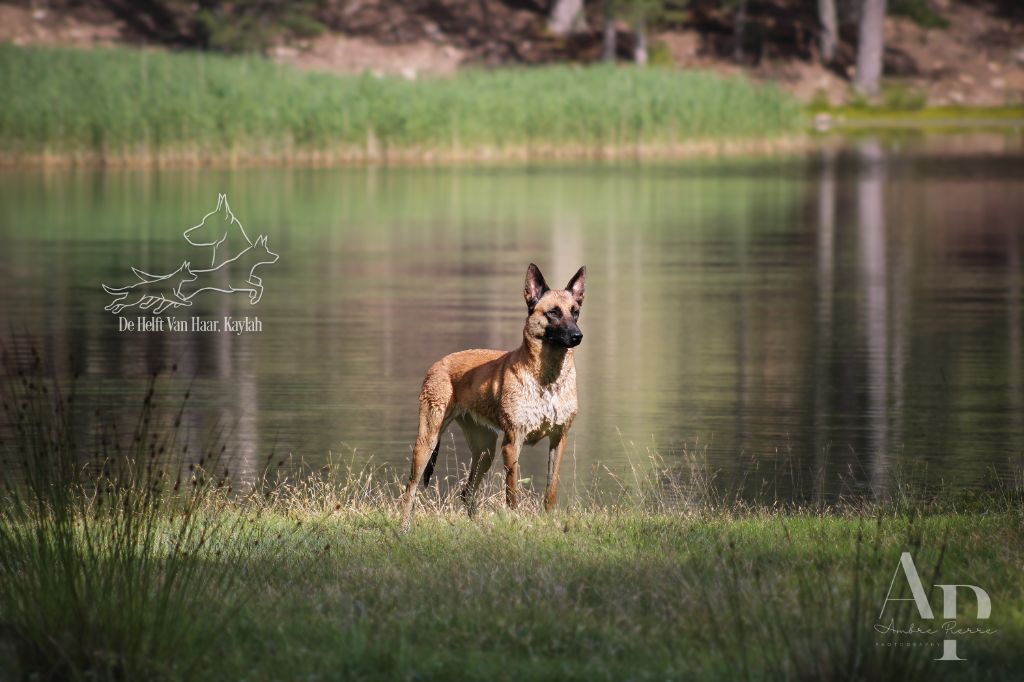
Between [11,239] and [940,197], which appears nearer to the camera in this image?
[11,239]

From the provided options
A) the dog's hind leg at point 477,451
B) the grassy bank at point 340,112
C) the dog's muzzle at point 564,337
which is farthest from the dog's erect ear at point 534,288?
the grassy bank at point 340,112

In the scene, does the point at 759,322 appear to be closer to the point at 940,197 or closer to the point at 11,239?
the point at 11,239

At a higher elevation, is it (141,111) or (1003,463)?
(141,111)

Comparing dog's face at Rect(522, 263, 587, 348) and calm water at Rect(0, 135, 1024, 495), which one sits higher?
dog's face at Rect(522, 263, 587, 348)

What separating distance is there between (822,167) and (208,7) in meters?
31.1

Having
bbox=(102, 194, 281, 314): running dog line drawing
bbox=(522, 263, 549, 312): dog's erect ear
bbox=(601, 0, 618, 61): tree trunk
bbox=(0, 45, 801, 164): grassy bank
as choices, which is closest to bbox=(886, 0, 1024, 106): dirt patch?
bbox=(601, 0, 618, 61): tree trunk

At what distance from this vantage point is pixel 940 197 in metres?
41.4

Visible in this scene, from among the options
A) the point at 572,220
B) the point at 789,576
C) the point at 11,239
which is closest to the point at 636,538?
the point at 789,576

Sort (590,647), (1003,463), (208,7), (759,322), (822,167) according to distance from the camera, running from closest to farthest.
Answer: (590,647) < (1003,463) < (759,322) < (822,167) < (208,7)

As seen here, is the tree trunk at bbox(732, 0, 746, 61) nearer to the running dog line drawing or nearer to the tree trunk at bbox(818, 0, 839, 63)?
the tree trunk at bbox(818, 0, 839, 63)

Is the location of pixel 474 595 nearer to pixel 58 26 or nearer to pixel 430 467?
pixel 430 467

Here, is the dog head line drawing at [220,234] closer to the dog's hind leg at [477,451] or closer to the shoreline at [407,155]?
the shoreline at [407,155]

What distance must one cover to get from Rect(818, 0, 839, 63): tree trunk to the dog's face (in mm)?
72514

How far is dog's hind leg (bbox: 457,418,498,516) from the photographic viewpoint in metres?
11.1
